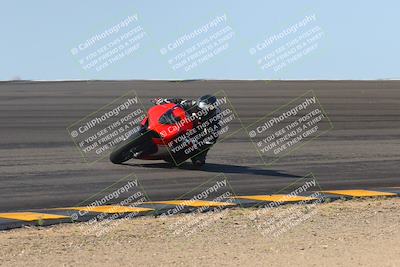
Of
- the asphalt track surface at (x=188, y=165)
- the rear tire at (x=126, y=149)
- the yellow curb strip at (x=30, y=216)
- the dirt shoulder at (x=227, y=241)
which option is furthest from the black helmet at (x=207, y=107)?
the yellow curb strip at (x=30, y=216)

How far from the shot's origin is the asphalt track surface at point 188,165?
12.4 m

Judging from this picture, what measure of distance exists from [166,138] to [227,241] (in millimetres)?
4930

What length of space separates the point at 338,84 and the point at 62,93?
1343 cm

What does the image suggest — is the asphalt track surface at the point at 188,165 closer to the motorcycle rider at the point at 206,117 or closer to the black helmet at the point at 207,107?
the motorcycle rider at the point at 206,117

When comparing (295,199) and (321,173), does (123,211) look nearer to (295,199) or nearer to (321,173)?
(295,199)

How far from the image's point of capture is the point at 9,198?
11352 millimetres

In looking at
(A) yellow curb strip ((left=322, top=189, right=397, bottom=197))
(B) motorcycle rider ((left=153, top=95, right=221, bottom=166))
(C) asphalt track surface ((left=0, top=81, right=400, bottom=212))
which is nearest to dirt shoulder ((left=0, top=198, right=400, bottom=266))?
(A) yellow curb strip ((left=322, top=189, right=397, bottom=197))

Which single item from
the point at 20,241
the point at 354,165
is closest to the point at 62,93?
the point at 354,165

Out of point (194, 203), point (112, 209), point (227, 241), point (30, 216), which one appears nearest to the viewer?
point (227, 241)

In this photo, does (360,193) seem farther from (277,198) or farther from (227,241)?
(227,241)

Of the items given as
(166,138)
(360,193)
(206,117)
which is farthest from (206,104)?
(360,193)

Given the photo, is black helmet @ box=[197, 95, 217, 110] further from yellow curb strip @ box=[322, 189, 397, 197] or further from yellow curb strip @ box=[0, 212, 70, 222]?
yellow curb strip @ box=[0, 212, 70, 222]

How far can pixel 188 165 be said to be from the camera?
14531mm

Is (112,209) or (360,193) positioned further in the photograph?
(360,193)
